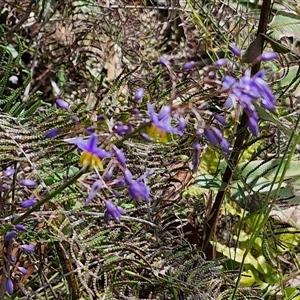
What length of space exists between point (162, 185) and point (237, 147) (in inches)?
6.8

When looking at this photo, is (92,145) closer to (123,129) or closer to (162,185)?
(123,129)

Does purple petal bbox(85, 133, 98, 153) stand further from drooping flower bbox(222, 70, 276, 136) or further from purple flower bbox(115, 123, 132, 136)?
drooping flower bbox(222, 70, 276, 136)

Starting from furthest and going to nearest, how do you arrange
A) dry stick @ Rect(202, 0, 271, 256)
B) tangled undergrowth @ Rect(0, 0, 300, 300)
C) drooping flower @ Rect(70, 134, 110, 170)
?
dry stick @ Rect(202, 0, 271, 256) → tangled undergrowth @ Rect(0, 0, 300, 300) → drooping flower @ Rect(70, 134, 110, 170)

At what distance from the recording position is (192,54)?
234 cm

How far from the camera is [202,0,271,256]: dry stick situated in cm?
126

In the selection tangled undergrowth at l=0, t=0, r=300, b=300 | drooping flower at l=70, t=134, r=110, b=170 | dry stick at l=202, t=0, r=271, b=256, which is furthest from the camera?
dry stick at l=202, t=0, r=271, b=256

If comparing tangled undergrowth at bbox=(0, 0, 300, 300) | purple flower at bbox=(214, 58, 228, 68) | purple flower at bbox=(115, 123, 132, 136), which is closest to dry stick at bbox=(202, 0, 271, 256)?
tangled undergrowth at bbox=(0, 0, 300, 300)

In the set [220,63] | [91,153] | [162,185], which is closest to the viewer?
[91,153]

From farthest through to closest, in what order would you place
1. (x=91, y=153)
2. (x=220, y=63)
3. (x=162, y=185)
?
1. (x=162, y=185)
2. (x=220, y=63)
3. (x=91, y=153)

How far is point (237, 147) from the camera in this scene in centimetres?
137

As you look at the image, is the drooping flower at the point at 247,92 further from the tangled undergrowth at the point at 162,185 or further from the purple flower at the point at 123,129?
the purple flower at the point at 123,129

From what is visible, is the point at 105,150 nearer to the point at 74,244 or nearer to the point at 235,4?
the point at 74,244

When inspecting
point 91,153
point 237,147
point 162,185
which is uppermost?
point 91,153

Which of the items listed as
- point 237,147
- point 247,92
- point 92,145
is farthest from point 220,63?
point 237,147
